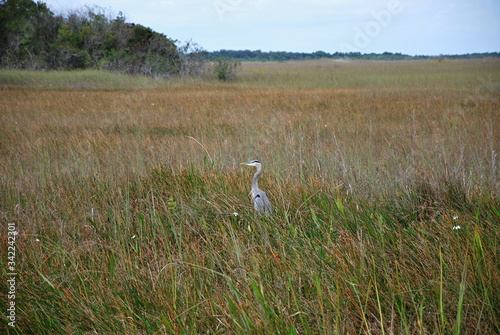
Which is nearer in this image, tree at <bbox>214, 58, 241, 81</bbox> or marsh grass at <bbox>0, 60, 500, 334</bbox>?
marsh grass at <bbox>0, 60, 500, 334</bbox>

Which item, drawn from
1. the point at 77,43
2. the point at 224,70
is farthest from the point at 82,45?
the point at 224,70

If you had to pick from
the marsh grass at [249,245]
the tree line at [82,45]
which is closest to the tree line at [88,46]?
the tree line at [82,45]

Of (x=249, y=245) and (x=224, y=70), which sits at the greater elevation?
(x=224, y=70)

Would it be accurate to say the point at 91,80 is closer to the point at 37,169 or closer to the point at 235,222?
the point at 37,169

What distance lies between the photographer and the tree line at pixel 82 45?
23141mm

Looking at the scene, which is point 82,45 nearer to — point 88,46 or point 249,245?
point 88,46

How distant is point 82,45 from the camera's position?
2578 centimetres

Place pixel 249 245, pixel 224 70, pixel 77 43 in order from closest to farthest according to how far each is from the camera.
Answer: pixel 249 245, pixel 224 70, pixel 77 43

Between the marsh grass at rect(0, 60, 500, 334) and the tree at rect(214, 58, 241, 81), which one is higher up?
the tree at rect(214, 58, 241, 81)

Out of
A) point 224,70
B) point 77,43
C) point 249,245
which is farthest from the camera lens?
point 77,43

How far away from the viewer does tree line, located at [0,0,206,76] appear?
23141 mm

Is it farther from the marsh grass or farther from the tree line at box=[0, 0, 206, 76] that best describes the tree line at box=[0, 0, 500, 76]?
the marsh grass

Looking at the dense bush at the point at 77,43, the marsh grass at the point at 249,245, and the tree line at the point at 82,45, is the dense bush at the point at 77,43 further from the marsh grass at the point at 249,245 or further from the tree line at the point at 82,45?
the marsh grass at the point at 249,245

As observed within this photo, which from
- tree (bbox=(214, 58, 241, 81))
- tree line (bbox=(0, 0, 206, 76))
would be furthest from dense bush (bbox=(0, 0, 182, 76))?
tree (bbox=(214, 58, 241, 81))
